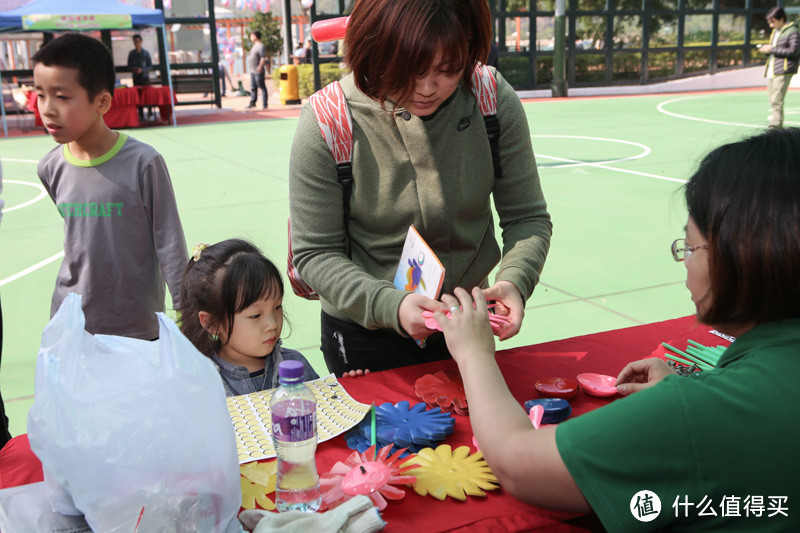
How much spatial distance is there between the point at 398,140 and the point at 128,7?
13.6 metres

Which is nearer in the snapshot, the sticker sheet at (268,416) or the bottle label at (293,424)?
the bottle label at (293,424)

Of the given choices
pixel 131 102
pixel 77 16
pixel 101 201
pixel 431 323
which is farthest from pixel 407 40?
pixel 131 102

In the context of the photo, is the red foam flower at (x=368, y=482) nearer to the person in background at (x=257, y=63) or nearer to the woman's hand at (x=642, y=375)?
the woman's hand at (x=642, y=375)

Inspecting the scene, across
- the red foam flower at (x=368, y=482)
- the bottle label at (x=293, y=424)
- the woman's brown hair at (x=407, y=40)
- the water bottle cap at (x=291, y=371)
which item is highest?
the woman's brown hair at (x=407, y=40)

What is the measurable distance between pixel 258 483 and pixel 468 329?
0.53 metres

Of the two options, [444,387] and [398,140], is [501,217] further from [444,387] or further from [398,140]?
[444,387]

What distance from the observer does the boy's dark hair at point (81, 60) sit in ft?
8.63

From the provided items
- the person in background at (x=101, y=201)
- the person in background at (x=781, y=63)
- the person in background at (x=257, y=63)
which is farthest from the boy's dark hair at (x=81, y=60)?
the person in background at (x=257, y=63)

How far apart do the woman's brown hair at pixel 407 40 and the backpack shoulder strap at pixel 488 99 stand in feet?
0.57

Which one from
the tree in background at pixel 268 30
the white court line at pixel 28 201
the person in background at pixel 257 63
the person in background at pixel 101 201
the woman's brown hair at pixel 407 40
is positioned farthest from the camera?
the tree in background at pixel 268 30

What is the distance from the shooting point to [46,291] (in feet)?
16.0

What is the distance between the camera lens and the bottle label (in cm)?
Result: 135

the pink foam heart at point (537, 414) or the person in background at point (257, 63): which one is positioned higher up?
the person in background at point (257, 63)

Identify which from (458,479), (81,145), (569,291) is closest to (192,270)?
(81,145)
